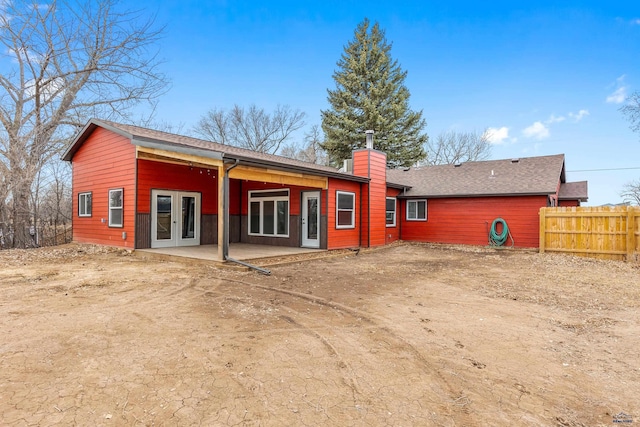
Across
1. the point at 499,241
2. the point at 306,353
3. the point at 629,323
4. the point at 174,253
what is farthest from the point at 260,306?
the point at 499,241

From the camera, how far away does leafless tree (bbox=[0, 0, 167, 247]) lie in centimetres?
1227

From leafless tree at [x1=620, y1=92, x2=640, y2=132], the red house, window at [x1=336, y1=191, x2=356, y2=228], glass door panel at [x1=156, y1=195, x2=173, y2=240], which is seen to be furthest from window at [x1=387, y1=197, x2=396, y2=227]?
leafless tree at [x1=620, y1=92, x2=640, y2=132]

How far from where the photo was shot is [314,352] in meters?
3.23

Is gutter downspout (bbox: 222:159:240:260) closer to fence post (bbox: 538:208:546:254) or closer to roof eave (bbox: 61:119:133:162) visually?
roof eave (bbox: 61:119:133:162)

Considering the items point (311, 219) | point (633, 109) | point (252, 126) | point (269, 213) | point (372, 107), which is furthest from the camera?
point (252, 126)

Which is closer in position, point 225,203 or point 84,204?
point 225,203

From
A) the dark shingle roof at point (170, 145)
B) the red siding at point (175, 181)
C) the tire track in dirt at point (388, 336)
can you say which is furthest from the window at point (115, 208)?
the tire track in dirt at point (388, 336)

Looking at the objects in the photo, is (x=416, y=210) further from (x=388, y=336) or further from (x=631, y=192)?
(x=631, y=192)

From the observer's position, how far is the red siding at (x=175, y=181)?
9.85m

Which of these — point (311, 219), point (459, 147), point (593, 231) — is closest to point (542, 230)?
point (593, 231)

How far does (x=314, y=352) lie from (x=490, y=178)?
13.2 metres

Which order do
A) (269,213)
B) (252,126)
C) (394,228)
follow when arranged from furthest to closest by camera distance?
(252,126) → (394,228) → (269,213)

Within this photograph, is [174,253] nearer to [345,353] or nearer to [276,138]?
[345,353]

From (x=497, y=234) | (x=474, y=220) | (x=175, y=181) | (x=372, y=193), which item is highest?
(x=175, y=181)
